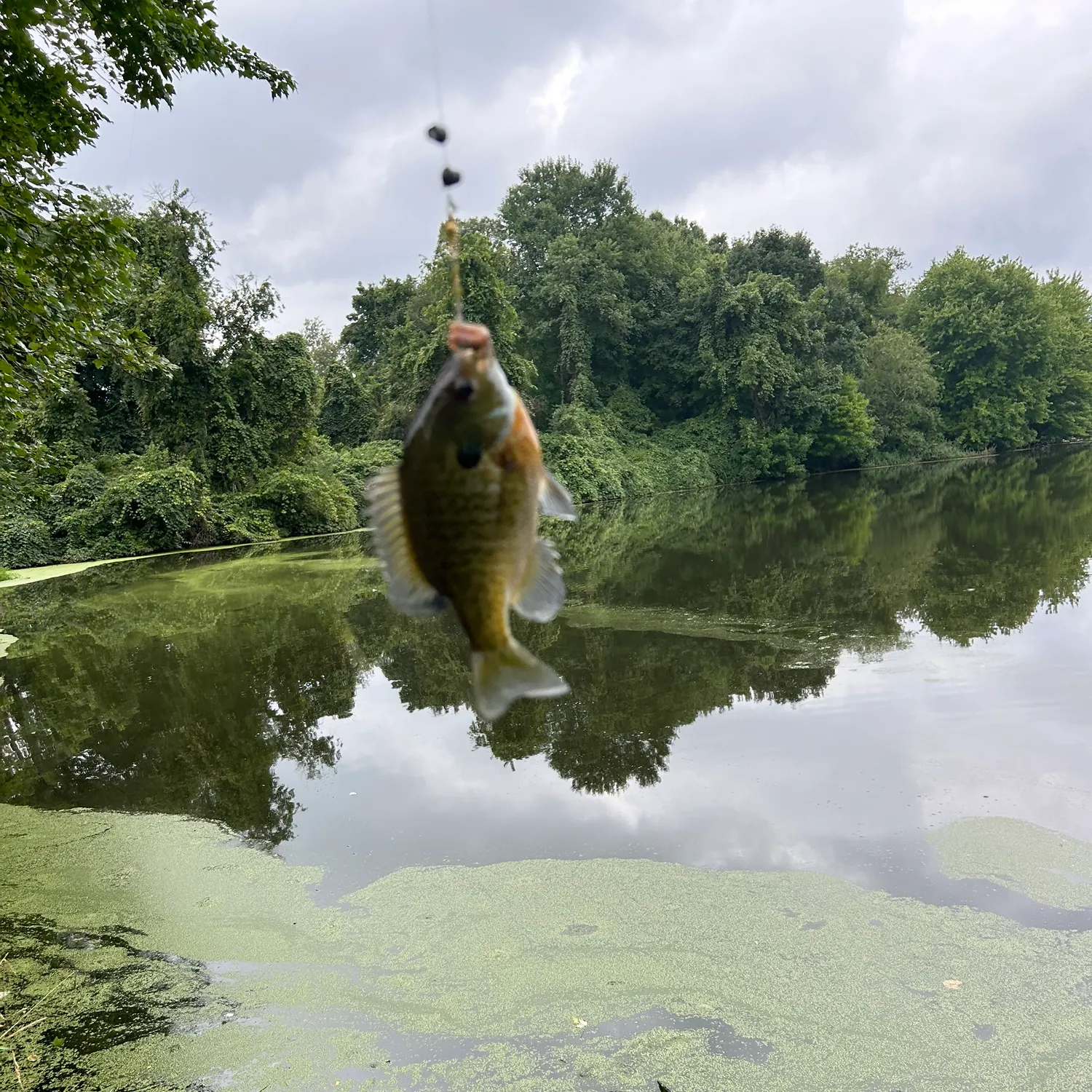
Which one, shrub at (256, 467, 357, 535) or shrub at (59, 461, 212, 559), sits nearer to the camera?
shrub at (59, 461, 212, 559)

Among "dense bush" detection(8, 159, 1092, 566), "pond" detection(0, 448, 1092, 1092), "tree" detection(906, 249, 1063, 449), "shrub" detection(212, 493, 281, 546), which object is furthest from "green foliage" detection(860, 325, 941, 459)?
"pond" detection(0, 448, 1092, 1092)

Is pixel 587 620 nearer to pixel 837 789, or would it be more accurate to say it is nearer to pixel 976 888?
pixel 837 789

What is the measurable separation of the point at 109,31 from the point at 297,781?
18.6ft

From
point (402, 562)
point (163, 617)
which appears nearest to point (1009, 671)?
point (402, 562)

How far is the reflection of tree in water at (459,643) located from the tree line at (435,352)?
9.22ft

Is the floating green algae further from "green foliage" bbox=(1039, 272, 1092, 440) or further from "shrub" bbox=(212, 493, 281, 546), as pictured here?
"green foliage" bbox=(1039, 272, 1092, 440)

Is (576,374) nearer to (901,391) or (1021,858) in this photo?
(901,391)

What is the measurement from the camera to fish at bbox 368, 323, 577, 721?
2.85 feet

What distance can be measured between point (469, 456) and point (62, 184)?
5566mm

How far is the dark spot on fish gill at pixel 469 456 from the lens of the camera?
0.87 m

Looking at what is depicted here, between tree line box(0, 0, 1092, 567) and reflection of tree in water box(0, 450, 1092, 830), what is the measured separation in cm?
281

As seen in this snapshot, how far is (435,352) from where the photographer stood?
84.3ft

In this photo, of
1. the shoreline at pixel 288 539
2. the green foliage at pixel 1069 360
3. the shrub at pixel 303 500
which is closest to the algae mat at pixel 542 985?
the shoreline at pixel 288 539

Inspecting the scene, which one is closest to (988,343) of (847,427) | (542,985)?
(847,427)
